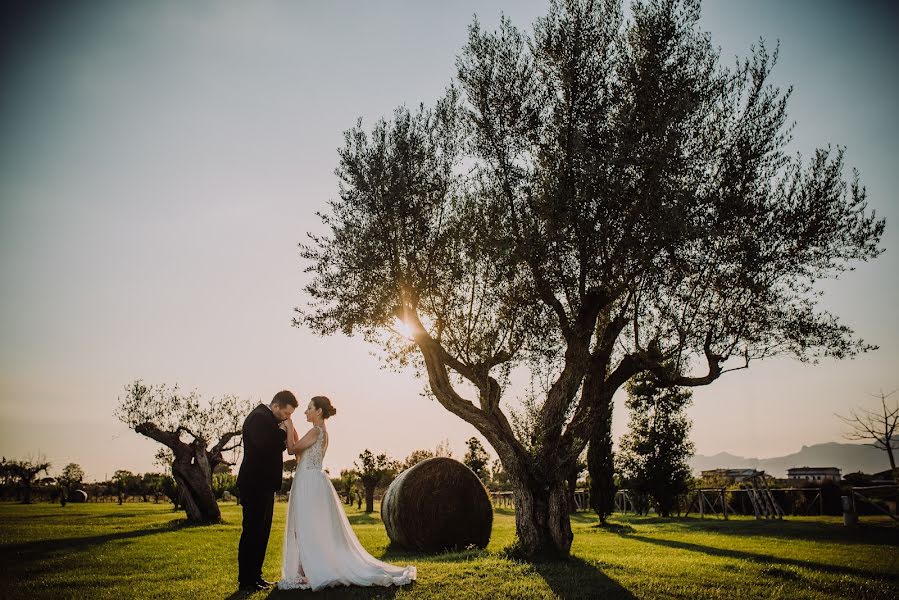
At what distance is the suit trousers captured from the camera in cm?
855

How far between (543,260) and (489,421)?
169 inches

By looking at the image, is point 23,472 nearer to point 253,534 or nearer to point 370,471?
point 370,471

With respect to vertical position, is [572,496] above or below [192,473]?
below

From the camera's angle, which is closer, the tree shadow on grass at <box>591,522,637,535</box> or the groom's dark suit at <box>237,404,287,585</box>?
the groom's dark suit at <box>237,404,287,585</box>

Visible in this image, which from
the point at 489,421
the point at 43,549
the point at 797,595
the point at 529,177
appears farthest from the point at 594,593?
the point at 43,549

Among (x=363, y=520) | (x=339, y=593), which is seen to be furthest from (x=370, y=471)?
(x=339, y=593)

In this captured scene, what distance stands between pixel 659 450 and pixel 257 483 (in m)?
31.1

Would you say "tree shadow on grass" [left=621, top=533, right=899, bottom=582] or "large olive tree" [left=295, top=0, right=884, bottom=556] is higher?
"large olive tree" [left=295, top=0, right=884, bottom=556]

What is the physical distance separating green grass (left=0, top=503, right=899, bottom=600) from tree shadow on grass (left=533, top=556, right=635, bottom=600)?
0.07 ft

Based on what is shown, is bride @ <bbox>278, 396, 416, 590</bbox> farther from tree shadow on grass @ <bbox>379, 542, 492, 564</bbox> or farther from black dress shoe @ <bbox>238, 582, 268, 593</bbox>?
tree shadow on grass @ <bbox>379, 542, 492, 564</bbox>

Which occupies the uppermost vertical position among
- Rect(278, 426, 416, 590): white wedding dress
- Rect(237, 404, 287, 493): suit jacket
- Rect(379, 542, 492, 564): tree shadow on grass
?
Rect(237, 404, 287, 493): suit jacket

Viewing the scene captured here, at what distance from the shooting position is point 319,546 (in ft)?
28.3

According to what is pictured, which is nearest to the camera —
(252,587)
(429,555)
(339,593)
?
(339,593)

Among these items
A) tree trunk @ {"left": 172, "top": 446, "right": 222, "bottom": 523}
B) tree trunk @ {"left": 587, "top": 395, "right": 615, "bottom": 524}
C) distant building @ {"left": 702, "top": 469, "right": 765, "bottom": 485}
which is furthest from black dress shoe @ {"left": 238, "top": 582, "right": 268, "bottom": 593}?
distant building @ {"left": 702, "top": 469, "right": 765, "bottom": 485}
